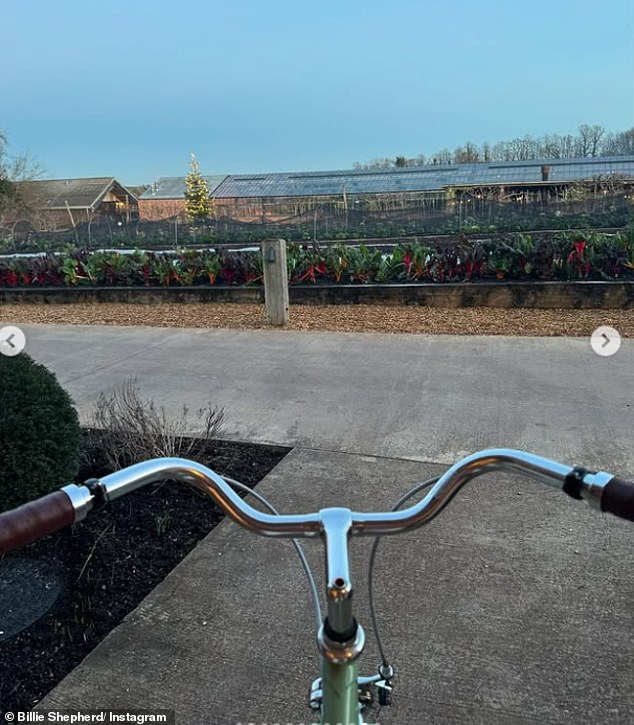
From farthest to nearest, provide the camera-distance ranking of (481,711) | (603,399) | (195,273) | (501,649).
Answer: (195,273) → (603,399) → (501,649) → (481,711)

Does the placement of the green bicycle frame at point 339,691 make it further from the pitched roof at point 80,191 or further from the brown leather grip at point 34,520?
the pitched roof at point 80,191

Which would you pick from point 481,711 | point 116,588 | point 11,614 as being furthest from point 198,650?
point 481,711

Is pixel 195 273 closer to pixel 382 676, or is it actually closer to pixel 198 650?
pixel 198 650

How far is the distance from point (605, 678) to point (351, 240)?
20.8m

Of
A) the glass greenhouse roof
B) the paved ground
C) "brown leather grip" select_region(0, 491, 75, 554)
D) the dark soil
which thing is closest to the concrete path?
the paved ground

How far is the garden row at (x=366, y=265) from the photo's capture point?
7.93 meters

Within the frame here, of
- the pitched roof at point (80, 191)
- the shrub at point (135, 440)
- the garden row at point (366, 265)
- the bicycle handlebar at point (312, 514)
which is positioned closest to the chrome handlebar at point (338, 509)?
the bicycle handlebar at point (312, 514)

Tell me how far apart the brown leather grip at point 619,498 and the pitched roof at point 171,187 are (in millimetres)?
52744

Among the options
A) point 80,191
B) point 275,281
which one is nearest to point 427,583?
point 275,281

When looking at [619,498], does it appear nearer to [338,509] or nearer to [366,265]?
[338,509]

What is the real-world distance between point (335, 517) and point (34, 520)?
1.55 feet

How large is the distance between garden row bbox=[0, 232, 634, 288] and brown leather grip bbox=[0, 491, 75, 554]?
7.82 metres

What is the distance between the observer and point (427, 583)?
2422mm

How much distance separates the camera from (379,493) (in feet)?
10.4
